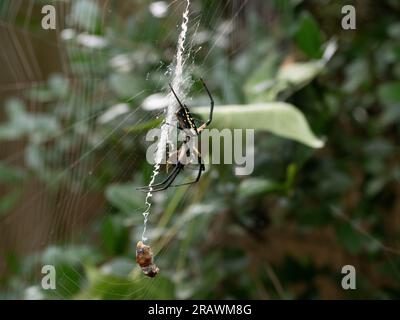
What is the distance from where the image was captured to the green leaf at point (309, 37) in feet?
3.23

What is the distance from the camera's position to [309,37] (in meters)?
0.99

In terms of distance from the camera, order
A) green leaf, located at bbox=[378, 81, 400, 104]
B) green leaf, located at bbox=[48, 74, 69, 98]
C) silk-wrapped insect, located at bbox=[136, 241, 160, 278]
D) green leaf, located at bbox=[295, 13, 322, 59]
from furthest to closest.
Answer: green leaf, located at bbox=[48, 74, 69, 98]
green leaf, located at bbox=[378, 81, 400, 104]
green leaf, located at bbox=[295, 13, 322, 59]
silk-wrapped insect, located at bbox=[136, 241, 160, 278]

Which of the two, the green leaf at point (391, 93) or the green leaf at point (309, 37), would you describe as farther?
the green leaf at point (391, 93)

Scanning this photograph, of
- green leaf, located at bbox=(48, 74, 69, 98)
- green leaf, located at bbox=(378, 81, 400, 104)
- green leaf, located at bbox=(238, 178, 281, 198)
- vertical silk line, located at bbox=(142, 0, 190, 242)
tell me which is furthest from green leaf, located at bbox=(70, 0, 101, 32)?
green leaf, located at bbox=(378, 81, 400, 104)

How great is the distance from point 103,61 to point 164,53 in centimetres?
13

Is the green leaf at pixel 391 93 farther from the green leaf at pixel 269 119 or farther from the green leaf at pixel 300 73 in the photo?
the green leaf at pixel 269 119

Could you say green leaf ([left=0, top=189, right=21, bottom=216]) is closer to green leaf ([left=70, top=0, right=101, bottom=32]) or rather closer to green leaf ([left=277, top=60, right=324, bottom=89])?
green leaf ([left=70, top=0, right=101, bottom=32])

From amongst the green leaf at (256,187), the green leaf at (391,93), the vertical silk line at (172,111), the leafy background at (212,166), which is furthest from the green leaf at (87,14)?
the green leaf at (391,93)

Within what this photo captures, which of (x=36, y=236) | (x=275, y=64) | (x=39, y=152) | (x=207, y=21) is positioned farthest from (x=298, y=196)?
(x=36, y=236)

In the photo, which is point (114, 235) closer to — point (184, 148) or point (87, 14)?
point (184, 148)

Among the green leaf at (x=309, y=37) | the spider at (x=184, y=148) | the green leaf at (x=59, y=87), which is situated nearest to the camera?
the spider at (x=184, y=148)

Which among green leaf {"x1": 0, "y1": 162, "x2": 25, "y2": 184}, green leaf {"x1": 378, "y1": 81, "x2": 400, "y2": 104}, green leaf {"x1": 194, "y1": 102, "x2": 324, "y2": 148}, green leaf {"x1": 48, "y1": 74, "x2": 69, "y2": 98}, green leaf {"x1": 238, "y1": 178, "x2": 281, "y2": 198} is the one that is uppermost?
green leaf {"x1": 48, "y1": 74, "x2": 69, "y2": 98}

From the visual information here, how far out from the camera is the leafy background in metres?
0.99

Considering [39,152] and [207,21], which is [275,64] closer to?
[207,21]
